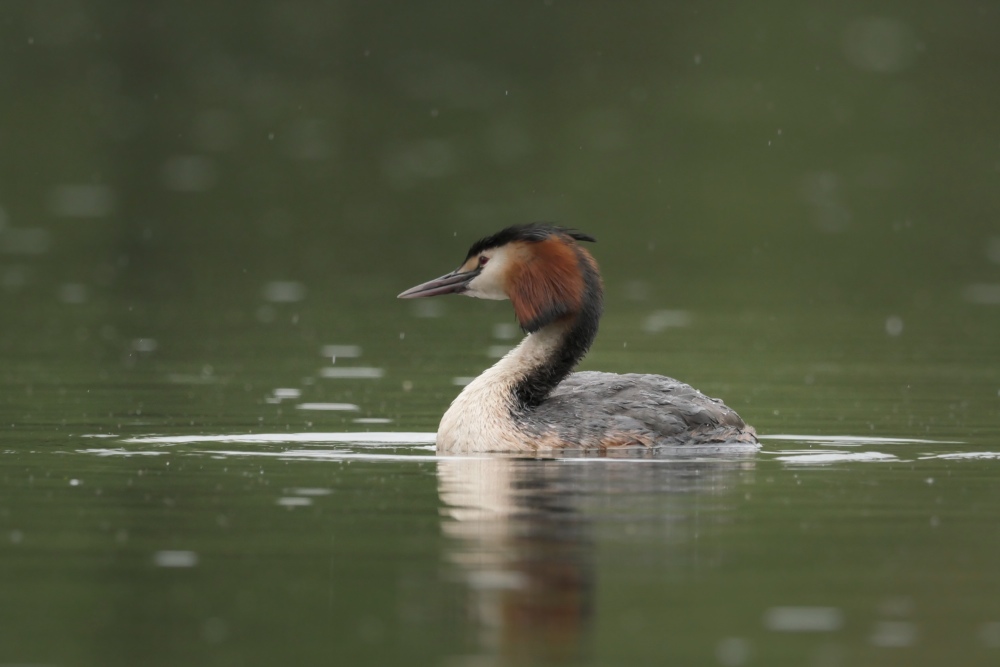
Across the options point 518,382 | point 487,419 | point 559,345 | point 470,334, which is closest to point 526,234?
point 559,345

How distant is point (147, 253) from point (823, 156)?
57.8 ft

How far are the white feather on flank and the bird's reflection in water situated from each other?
0.33m

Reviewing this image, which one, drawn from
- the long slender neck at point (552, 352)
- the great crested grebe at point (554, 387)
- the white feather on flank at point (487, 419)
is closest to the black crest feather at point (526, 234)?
the great crested grebe at point (554, 387)

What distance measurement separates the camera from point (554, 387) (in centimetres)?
1530

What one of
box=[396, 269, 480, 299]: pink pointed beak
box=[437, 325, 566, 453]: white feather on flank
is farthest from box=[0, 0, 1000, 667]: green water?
box=[396, 269, 480, 299]: pink pointed beak

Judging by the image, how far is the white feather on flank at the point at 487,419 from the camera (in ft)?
47.5

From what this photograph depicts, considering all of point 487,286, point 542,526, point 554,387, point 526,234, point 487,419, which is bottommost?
point 542,526

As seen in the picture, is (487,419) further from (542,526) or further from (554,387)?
(542,526)

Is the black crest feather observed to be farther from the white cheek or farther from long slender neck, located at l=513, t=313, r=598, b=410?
long slender neck, located at l=513, t=313, r=598, b=410

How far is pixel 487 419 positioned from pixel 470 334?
25.0ft

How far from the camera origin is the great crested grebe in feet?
47.6

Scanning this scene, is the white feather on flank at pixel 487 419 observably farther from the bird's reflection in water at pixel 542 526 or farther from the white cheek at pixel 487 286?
the white cheek at pixel 487 286

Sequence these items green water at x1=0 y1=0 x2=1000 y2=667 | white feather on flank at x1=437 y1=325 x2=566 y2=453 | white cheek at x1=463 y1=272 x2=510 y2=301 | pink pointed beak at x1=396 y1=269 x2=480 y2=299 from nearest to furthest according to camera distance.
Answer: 1. green water at x1=0 y1=0 x2=1000 y2=667
2. white feather on flank at x1=437 y1=325 x2=566 y2=453
3. white cheek at x1=463 y1=272 x2=510 y2=301
4. pink pointed beak at x1=396 y1=269 x2=480 y2=299

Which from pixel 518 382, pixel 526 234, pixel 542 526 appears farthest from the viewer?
pixel 526 234
